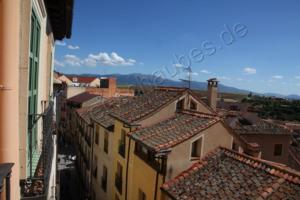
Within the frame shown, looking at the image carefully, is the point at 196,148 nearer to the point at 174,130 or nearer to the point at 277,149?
the point at 174,130

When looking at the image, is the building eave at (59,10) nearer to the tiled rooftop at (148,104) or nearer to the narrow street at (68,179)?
the tiled rooftop at (148,104)

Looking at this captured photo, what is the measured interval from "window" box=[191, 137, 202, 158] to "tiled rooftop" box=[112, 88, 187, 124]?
154 inches

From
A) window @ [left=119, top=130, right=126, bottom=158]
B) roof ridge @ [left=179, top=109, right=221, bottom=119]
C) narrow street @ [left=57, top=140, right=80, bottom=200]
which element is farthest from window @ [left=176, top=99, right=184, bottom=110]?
narrow street @ [left=57, top=140, right=80, bottom=200]

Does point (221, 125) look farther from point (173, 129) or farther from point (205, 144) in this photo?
point (173, 129)

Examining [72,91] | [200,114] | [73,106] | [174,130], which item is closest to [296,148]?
[200,114]

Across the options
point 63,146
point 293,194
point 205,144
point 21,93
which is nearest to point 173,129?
point 205,144

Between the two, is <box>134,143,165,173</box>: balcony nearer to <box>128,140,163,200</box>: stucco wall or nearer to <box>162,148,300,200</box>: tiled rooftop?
<box>128,140,163,200</box>: stucco wall

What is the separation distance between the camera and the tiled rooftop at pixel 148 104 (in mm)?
16625

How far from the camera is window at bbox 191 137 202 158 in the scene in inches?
514

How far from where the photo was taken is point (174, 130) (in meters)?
14.1

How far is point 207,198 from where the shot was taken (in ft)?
32.6

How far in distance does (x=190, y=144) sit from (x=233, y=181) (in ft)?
8.56

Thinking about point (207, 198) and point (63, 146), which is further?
point (63, 146)

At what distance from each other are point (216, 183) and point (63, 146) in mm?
43050
